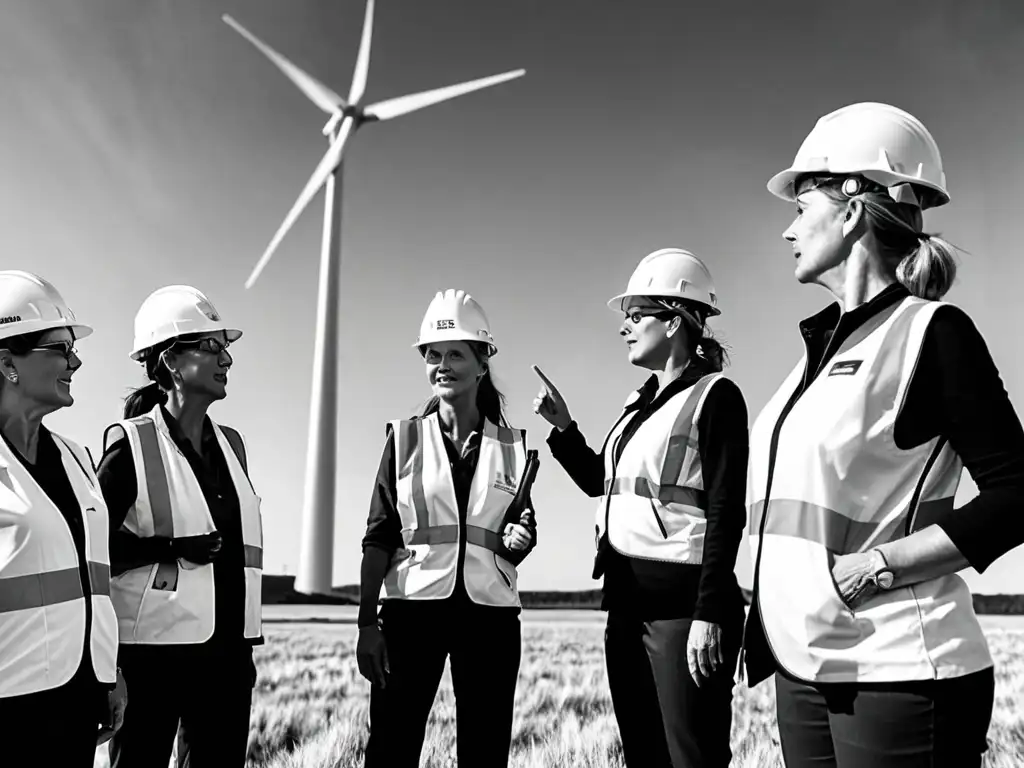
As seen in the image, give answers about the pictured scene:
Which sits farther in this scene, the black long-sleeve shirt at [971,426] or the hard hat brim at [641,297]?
the hard hat brim at [641,297]

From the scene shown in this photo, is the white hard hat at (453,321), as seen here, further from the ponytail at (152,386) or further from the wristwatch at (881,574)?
the wristwatch at (881,574)

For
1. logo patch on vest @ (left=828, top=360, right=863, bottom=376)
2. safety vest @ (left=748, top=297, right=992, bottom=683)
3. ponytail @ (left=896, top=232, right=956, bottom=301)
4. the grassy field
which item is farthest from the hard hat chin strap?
the grassy field

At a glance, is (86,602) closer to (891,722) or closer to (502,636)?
(502,636)

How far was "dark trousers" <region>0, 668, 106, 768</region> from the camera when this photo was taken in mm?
3820

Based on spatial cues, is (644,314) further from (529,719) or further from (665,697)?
(529,719)

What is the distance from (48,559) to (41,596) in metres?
0.15

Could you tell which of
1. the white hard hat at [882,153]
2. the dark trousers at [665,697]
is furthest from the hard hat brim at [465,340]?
the white hard hat at [882,153]

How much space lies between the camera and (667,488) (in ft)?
15.8

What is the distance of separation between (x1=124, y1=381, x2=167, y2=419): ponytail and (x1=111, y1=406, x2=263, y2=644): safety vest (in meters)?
0.28

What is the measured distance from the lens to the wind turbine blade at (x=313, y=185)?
2886cm

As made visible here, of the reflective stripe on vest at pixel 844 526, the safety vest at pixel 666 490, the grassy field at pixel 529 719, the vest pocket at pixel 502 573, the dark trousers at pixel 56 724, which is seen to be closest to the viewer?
the reflective stripe on vest at pixel 844 526

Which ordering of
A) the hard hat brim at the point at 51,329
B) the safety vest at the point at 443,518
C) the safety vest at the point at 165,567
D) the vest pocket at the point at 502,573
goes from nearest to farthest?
the hard hat brim at the point at 51,329, the safety vest at the point at 165,567, the safety vest at the point at 443,518, the vest pocket at the point at 502,573

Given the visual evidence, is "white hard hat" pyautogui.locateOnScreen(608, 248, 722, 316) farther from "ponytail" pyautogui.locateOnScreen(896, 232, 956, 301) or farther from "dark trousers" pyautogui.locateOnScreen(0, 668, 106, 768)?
"dark trousers" pyautogui.locateOnScreen(0, 668, 106, 768)

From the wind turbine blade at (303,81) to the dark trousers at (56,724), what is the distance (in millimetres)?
29657
